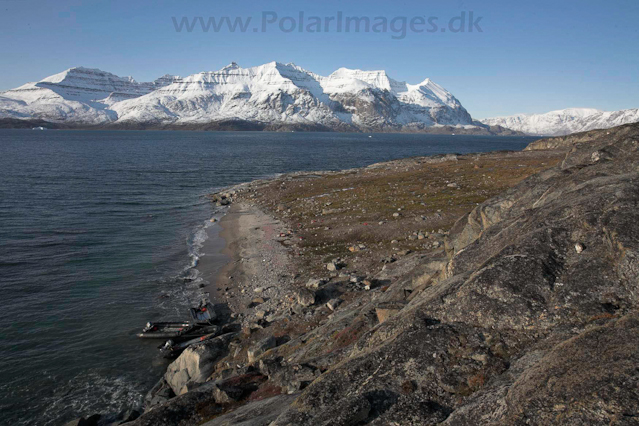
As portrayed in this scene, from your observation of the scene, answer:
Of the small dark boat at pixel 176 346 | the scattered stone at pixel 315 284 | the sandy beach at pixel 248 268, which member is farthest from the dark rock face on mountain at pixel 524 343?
the sandy beach at pixel 248 268

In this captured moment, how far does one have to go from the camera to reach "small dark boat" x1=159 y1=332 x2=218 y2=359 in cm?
2192

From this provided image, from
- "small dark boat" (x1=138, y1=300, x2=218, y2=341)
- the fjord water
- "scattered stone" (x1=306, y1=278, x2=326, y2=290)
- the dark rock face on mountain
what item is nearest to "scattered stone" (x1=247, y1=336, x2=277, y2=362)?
"small dark boat" (x1=138, y1=300, x2=218, y2=341)

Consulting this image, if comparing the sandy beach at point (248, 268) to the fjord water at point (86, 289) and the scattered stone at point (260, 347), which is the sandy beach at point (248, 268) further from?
the scattered stone at point (260, 347)

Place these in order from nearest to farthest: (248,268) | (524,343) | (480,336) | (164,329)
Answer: (524,343), (480,336), (164,329), (248,268)

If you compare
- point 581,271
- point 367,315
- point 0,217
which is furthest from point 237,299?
point 0,217

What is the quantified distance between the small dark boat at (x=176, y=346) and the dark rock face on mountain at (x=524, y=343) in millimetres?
14581

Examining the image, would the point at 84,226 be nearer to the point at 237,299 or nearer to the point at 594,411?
the point at 237,299

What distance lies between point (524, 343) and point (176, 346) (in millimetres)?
19752

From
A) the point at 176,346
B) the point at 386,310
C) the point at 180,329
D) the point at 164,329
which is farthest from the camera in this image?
the point at 164,329

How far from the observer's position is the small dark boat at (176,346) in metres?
21.9

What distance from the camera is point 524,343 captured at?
839cm

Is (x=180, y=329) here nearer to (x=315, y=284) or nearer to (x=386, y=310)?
(x=315, y=284)

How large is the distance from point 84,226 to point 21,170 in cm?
6059

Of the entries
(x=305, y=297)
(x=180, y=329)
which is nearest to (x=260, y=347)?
(x=305, y=297)
